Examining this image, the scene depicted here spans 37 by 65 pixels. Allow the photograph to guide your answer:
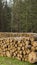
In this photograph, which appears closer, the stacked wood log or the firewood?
the firewood

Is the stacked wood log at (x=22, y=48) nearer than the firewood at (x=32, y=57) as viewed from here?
No

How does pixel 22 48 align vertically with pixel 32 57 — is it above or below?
above

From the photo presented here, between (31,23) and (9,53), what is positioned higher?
(9,53)

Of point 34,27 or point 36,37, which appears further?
point 34,27

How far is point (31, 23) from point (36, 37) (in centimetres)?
2212

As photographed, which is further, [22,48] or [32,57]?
[22,48]

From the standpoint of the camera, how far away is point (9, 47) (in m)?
6.98

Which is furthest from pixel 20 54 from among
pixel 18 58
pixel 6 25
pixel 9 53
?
pixel 6 25

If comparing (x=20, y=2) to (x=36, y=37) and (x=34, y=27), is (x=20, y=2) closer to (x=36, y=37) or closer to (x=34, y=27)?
(x=34, y=27)

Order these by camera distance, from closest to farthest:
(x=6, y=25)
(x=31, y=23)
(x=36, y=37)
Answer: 1. (x=36, y=37)
2. (x=31, y=23)
3. (x=6, y=25)

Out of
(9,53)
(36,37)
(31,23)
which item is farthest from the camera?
(31,23)

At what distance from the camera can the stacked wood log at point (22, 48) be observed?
601cm

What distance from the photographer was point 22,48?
20.9 feet

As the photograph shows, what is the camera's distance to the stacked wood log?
237 inches
